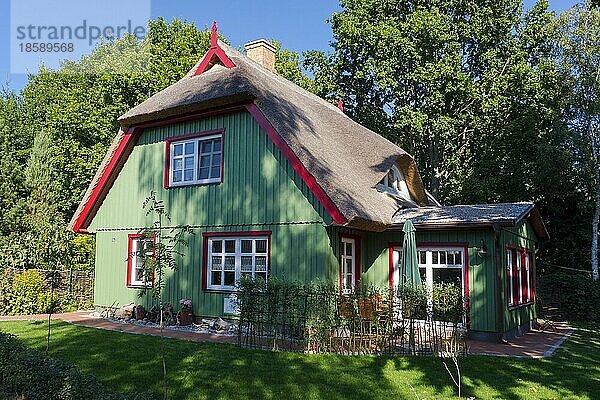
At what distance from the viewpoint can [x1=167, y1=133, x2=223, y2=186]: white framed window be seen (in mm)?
14531

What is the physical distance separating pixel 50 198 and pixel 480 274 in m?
22.7

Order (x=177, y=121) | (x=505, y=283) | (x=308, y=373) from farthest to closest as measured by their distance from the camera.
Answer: (x=177, y=121)
(x=505, y=283)
(x=308, y=373)

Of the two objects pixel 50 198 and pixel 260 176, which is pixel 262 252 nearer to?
pixel 260 176

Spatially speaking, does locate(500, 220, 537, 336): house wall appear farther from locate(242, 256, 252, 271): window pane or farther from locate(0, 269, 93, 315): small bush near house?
locate(0, 269, 93, 315): small bush near house

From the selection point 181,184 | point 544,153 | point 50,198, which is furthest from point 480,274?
point 50,198

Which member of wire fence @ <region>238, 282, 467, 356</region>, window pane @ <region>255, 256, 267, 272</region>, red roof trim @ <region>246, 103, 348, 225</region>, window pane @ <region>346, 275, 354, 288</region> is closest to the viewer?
wire fence @ <region>238, 282, 467, 356</region>

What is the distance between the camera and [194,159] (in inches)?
583

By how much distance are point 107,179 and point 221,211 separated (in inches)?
186

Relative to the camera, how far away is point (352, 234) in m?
13.6

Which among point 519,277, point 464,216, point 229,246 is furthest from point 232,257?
point 519,277

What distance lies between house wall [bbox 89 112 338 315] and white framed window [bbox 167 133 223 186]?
0.85 ft

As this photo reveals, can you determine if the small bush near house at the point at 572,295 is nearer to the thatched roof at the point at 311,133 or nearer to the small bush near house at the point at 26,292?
the thatched roof at the point at 311,133

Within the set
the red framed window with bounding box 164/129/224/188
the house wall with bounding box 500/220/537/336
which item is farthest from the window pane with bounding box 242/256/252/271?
the house wall with bounding box 500/220/537/336

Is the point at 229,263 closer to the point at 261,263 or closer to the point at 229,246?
the point at 229,246
